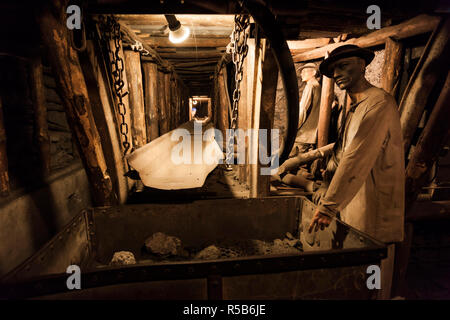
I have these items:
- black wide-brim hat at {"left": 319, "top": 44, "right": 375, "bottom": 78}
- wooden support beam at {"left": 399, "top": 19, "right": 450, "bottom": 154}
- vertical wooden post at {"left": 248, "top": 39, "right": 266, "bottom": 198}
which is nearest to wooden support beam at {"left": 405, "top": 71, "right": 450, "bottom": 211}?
wooden support beam at {"left": 399, "top": 19, "right": 450, "bottom": 154}

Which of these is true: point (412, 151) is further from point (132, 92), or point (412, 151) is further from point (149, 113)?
point (149, 113)

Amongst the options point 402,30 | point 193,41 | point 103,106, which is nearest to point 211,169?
point 103,106

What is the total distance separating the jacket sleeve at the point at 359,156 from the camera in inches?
75.4

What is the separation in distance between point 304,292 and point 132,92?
460 cm

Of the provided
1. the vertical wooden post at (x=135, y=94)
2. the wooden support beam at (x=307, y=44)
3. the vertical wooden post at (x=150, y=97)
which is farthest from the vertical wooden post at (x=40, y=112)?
the wooden support beam at (x=307, y=44)

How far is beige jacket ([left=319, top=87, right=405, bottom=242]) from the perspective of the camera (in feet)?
6.31

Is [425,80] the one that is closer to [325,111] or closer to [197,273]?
[325,111]

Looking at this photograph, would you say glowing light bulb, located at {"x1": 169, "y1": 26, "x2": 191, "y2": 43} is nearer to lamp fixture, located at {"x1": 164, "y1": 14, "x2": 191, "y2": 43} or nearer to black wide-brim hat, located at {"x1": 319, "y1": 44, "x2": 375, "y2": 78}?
lamp fixture, located at {"x1": 164, "y1": 14, "x2": 191, "y2": 43}

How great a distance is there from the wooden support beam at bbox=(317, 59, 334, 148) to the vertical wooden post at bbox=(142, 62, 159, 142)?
166 inches

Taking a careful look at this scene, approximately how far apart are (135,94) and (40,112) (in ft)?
7.52

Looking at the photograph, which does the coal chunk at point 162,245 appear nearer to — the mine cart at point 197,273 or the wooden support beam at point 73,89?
the mine cart at point 197,273

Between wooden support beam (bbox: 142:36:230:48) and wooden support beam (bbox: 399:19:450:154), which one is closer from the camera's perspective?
wooden support beam (bbox: 399:19:450:154)

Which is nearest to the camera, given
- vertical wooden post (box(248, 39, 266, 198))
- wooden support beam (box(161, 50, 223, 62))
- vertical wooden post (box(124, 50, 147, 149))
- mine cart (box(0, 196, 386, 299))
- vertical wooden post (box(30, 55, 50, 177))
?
mine cart (box(0, 196, 386, 299))
